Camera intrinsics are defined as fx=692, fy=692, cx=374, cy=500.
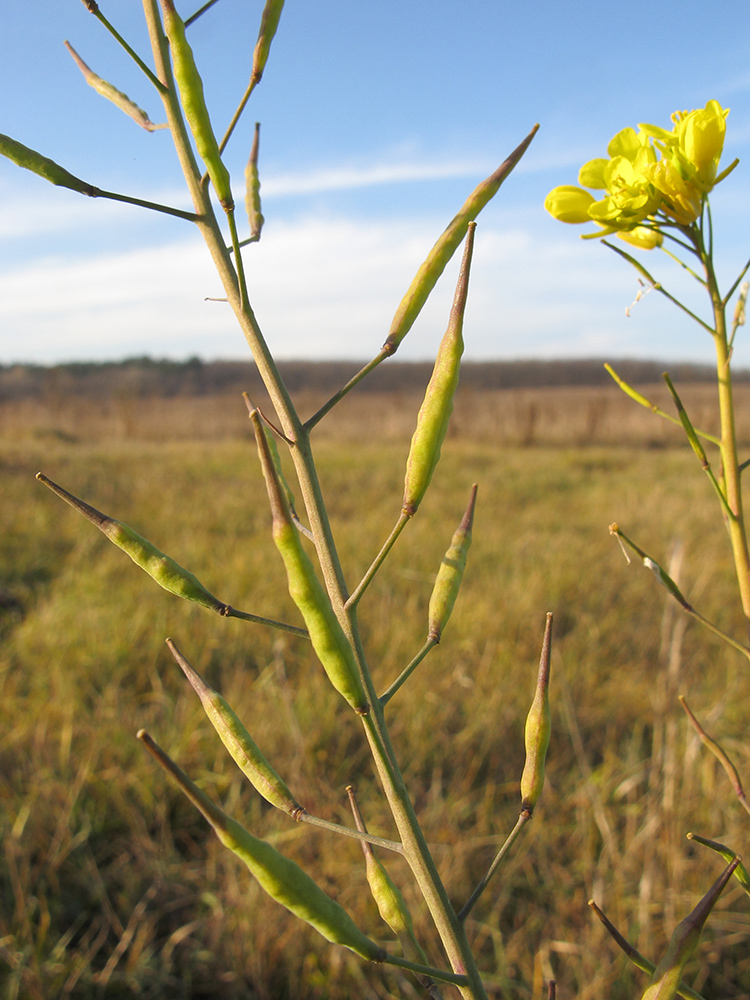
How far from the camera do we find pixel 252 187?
49 centimetres

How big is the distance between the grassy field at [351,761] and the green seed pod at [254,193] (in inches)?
47.3

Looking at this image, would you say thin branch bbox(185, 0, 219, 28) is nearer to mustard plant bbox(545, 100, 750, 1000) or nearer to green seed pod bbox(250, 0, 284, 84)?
green seed pod bbox(250, 0, 284, 84)

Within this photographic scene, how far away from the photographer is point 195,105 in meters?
0.33

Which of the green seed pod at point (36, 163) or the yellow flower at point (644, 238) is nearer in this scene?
the green seed pod at point (36, 163)

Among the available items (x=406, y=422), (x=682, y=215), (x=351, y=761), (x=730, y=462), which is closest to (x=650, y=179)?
(x=682, y=215)

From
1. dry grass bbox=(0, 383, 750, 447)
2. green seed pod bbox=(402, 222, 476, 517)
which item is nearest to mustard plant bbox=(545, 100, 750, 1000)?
green seed pod bbox=(402, 222, 476, 517)

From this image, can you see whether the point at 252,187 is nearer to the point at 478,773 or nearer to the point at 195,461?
the point at 478,773

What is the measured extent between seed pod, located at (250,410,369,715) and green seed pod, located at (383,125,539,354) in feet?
0.42

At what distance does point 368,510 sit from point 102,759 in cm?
271

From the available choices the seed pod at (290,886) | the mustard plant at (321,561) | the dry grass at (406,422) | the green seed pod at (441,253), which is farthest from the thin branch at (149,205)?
Answer: the dry grass at (406,422)

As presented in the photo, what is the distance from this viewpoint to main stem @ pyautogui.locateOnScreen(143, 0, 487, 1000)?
0.33 meters

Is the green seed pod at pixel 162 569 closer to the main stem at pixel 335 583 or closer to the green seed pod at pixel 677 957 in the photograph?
the main stem at pixel 335 583

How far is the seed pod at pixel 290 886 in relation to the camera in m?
0.28

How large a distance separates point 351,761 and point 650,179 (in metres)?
1.68
